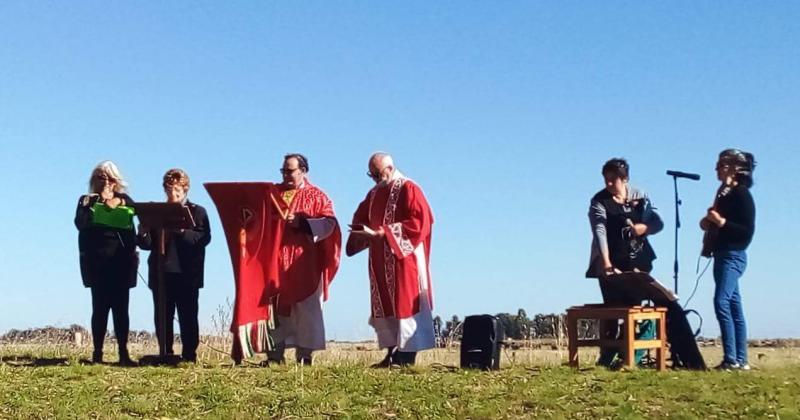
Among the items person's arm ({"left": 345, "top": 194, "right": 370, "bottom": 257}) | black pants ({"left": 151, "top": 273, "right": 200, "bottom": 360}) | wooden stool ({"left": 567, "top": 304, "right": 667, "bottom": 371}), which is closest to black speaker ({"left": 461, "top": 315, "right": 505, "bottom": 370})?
wooden stool ({"left": 567, "top": 304, "right": 667, "bottom": 371})

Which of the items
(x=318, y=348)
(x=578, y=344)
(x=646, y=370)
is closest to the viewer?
(x=646, y=370)

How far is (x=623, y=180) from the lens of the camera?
998cm

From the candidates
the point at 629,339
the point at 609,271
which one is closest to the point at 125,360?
the point at 609,271

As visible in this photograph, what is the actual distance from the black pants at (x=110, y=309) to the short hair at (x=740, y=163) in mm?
5596

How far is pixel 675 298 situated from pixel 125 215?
5059 millimetres

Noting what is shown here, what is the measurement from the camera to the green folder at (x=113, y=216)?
1045 centimetres

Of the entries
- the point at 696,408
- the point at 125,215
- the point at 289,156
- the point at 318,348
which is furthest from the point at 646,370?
the point at 125,215

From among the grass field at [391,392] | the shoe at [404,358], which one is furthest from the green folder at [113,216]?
the shoe at [404,358]

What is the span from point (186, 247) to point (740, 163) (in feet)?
16.5

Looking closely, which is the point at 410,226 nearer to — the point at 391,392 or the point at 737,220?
the point at 391,392

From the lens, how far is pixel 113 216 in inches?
413

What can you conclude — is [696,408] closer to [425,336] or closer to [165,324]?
[425,336]

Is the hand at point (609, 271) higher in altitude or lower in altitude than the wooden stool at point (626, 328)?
higher

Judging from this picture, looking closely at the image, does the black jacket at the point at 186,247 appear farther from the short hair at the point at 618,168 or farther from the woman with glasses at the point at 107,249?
the short hair at the point at 618,168
